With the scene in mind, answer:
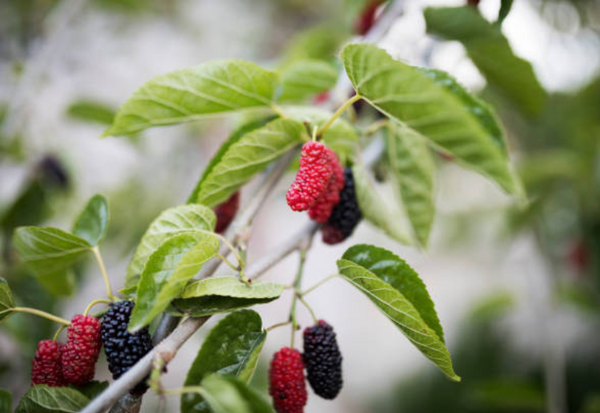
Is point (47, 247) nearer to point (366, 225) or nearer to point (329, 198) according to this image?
point (329, 198)

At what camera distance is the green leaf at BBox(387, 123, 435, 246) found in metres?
0.49

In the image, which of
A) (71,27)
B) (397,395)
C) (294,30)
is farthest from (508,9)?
(294,30)

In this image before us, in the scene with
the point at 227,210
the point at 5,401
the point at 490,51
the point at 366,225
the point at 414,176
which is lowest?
the point at 5,401

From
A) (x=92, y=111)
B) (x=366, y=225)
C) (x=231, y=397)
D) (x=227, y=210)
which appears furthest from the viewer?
(x=366, y=225)

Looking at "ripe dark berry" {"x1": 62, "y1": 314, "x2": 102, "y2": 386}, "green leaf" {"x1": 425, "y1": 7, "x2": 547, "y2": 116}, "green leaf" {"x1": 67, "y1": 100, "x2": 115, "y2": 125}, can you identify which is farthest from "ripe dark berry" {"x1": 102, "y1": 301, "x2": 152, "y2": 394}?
"green leaf" {"x1": 67, "y1": 100, "x2": 115, "y2": 125}

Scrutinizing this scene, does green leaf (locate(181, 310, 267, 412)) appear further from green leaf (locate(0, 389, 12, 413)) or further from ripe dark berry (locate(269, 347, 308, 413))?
green leaf (locate(0, 389, 12, 413))

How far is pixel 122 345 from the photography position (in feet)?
1.02

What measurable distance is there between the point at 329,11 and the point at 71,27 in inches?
51.6

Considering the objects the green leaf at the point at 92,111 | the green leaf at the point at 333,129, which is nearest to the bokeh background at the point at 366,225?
the green leaf at the point at 92,111

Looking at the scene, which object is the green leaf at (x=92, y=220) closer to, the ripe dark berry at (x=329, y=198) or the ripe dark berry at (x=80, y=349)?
the ripe dark berry at (x=80, y=349)

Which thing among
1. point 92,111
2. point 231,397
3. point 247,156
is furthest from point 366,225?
point 231,397

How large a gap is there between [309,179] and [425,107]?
0.32 feet

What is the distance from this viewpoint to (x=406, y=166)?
19.7 inches

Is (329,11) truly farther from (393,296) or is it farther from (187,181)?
(393,296)
